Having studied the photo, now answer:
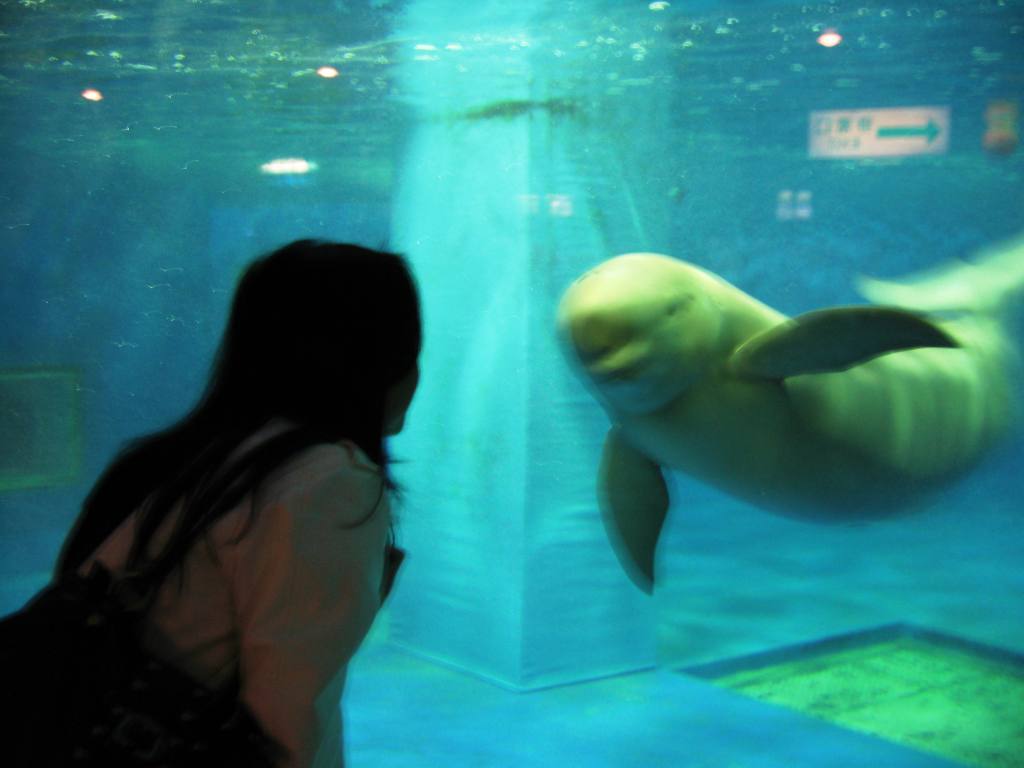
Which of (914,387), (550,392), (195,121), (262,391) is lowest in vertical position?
(550,392)

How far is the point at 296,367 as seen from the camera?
7.02 ft

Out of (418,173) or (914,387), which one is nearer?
(914,387)

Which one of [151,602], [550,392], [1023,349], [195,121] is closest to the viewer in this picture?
[151,602]

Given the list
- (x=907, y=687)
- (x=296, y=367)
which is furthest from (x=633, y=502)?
(x=907, y=687)

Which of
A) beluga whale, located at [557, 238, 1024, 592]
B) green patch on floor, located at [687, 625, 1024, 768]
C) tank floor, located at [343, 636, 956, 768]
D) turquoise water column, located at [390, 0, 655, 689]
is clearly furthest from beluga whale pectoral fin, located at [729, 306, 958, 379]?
green patch on floor, located at [687, 625, 1024, 768]

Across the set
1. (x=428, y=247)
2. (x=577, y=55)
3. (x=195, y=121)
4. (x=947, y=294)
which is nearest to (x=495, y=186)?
(x=428, y=247)

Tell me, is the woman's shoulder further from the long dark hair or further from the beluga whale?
the beluga whale

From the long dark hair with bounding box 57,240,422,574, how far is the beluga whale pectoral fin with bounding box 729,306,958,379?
2.29m

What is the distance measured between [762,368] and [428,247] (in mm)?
4828

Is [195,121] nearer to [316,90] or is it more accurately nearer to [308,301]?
[316,90]

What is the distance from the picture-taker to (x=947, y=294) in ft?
20.5

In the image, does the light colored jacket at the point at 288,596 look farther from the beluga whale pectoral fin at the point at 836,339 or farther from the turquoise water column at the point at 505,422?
the turquoise water column at the point at 505,422

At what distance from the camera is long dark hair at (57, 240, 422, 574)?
2.12 m

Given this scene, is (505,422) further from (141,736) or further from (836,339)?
(141,736)
